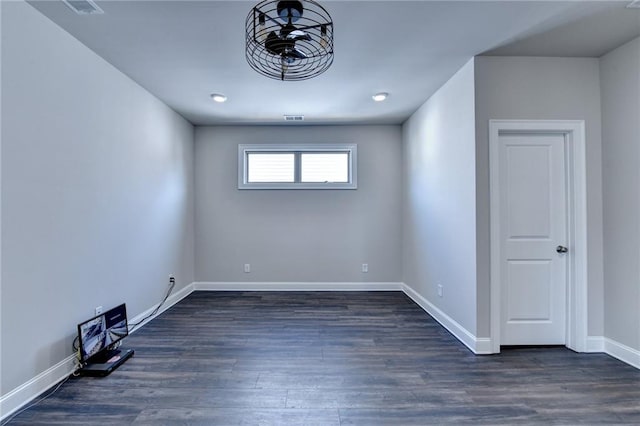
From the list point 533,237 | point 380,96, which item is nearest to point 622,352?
point 533,237

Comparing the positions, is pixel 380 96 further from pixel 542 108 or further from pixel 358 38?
pixel 542 108

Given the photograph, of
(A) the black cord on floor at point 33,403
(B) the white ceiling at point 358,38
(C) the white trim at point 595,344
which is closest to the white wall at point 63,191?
(A) the black cord on floor at point 33,403

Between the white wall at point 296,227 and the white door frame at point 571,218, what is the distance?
7.21 ft

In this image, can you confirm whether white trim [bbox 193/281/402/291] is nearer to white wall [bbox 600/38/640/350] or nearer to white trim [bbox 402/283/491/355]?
white trim [bbox 402/283/491/355]

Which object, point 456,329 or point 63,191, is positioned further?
point 456,329

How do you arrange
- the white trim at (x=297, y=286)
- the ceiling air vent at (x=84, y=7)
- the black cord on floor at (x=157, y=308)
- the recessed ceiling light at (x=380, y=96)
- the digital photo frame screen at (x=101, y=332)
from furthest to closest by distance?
the white trim at (x=297, y=286), the recessed ceiling light at (x=380, y=96), the black cord on floor at (x=157, y=308), the digital photo frame screen at (x=101, y=332), the ceiling air vent at (x=84, y=7)

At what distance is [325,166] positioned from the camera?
16.0ft

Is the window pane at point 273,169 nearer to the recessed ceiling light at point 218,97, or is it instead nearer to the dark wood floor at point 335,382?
the recessed ceiling light at point 218,97

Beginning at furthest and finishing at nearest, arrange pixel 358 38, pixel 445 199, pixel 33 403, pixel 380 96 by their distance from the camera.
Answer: pixel 380 96
pixel 445 199
pixel 358 38
pixel 33 403

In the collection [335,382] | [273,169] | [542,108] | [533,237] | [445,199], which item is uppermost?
[542,108]

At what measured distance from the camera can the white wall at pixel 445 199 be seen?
2.77 metres

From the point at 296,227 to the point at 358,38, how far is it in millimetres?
3011

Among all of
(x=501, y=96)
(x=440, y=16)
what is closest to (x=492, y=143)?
(x=501, y=96)

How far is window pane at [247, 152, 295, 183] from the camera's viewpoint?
4.88 meters
